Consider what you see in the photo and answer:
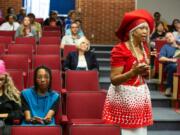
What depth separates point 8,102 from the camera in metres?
3.91

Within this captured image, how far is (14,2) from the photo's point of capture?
12.3 m

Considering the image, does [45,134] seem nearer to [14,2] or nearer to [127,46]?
[127,46]

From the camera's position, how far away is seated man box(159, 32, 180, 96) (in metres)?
6.25

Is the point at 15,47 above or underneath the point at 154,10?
underneath

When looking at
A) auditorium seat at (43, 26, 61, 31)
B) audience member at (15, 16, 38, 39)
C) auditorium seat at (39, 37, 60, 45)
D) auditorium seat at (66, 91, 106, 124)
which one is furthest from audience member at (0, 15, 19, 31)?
auditorium seat at (66, 91, 106, 124)

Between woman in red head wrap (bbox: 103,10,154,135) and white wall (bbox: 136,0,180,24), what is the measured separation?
8.18 metres

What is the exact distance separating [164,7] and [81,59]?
5400mm

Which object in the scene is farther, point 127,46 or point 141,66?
point 127,46

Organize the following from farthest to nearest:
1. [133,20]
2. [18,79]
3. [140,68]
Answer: [18,79], [133,20], [140,68]

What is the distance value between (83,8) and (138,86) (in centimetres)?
897

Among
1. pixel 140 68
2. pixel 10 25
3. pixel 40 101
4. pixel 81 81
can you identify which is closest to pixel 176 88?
pixel 81 81

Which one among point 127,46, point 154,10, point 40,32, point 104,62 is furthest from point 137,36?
point 154,10

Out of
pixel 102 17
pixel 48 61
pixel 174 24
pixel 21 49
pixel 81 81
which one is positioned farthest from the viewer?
pixel 102 17

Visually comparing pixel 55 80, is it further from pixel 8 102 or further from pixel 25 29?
pixel 25 29
